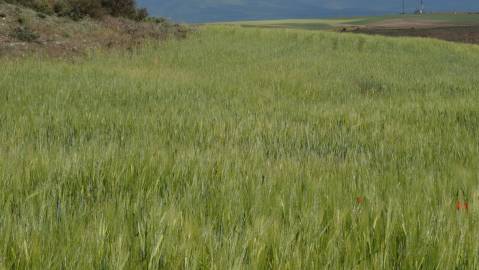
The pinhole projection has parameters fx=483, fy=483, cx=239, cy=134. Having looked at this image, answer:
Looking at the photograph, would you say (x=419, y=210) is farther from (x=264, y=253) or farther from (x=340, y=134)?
(x=340, y=134)

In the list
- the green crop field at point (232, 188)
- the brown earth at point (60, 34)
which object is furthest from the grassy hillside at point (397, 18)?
the green crop field at point (232, 188)

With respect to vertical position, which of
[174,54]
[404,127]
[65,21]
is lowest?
[404,127]

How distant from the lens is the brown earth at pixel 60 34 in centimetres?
1488

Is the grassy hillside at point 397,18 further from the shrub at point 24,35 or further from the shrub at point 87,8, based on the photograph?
the shrub at point 24,35

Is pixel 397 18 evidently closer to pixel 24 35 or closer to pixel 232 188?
pixel 24 35

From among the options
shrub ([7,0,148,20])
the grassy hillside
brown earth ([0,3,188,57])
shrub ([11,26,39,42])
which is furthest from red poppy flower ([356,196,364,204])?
the grassy hillside

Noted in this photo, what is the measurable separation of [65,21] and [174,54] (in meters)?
6.21

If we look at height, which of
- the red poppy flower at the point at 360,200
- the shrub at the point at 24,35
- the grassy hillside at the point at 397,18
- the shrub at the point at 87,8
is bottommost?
the red poppy flower at the point at 360,200

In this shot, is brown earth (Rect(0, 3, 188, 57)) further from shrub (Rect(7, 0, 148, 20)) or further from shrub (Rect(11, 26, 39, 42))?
shrub (Rect(7, 0, 148, 20))

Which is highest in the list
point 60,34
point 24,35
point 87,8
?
point 87,8

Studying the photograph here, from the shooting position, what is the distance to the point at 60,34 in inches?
682

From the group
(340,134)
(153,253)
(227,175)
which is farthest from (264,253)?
(340,134)

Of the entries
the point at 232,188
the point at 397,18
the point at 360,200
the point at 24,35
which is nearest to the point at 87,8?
the point at 24,35

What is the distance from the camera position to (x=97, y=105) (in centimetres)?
643
